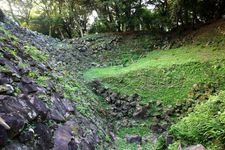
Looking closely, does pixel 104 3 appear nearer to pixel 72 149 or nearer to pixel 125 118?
pixel 125 118

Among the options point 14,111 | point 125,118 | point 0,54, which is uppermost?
point 0,54

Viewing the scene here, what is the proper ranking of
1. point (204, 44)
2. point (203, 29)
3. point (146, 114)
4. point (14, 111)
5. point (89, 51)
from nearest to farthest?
point (14, 111) < point (146, 114) < point (204, 44) < point (203, 29) < point (89, 51)

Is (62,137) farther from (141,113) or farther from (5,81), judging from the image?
(141,113)

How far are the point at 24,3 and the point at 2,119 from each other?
2507 centimetres

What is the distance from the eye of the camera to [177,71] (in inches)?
558

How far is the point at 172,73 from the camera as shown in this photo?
14.2 metres

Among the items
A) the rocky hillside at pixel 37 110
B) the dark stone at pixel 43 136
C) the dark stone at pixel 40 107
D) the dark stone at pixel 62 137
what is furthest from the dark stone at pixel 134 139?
the dark stone at pixel 43 136

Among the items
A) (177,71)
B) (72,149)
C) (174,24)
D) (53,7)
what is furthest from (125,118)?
(53,7)

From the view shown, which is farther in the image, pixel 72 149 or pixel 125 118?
pixel 125 118

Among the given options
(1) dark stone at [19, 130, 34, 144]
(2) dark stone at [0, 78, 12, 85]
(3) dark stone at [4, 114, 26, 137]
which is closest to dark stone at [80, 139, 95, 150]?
(1) dark stone at [19, 130, 34, 144]

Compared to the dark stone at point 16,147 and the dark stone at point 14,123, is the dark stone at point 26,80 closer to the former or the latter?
the dark stone at point 14,123

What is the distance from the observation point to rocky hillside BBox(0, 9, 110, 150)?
5973 millimetres

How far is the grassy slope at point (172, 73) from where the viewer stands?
13.0 metres

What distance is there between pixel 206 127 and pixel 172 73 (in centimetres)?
734
